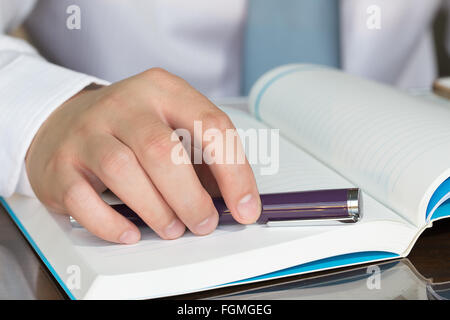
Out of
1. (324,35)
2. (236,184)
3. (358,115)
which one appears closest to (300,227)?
(236,184)

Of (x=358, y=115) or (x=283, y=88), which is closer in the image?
(x=358, y=115)

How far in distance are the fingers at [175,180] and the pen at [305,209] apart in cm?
2

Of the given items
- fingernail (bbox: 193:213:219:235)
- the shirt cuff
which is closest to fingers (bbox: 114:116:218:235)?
fingernail (bbox: 193:213:219:235)

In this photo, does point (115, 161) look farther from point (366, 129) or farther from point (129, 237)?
point (366, 129)

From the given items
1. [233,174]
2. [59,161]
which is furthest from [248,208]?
[59,161]

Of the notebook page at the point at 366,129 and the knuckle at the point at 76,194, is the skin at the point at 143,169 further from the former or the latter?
the notebook page at the point at 366,129

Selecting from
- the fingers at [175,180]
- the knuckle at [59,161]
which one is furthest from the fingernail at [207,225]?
the knuckle at [59,161]

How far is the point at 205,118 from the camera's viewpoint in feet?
1.22

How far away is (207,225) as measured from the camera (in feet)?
1.18

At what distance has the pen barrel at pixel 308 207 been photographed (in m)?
0.36

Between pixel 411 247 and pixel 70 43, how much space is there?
69 cm
